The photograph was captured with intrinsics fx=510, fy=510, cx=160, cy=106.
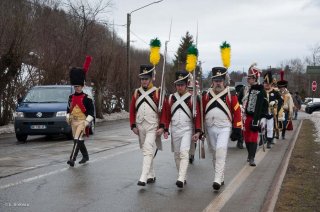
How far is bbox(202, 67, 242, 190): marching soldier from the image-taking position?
8.50 meters

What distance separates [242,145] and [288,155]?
7.30 feet

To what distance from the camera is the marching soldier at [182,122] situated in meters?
8.32

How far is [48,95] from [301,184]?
1121cm

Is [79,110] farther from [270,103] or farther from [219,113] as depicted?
[270,103]

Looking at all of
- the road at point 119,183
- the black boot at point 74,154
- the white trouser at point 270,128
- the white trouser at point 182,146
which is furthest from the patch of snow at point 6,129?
the white trouser at point 182,146

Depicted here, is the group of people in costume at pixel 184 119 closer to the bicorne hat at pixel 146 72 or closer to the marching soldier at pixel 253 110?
the bicorne hat at pixel 146 72

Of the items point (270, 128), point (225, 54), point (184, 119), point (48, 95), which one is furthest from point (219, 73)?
point (48, 95)

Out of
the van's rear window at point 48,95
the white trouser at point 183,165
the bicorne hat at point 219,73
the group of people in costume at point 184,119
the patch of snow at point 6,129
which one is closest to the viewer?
the white trouser at point 183,165

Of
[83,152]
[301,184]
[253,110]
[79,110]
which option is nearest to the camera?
[301,184]

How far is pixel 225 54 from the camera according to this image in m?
8.91

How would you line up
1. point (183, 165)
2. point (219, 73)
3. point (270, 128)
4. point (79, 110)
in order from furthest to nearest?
point (270, 128) → point (79, 110) → point (219, 73) → point (183, 165)

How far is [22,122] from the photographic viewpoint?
16328 mm

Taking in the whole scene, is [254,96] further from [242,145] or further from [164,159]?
[242,145]

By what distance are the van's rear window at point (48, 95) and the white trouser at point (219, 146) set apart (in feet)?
32.1
